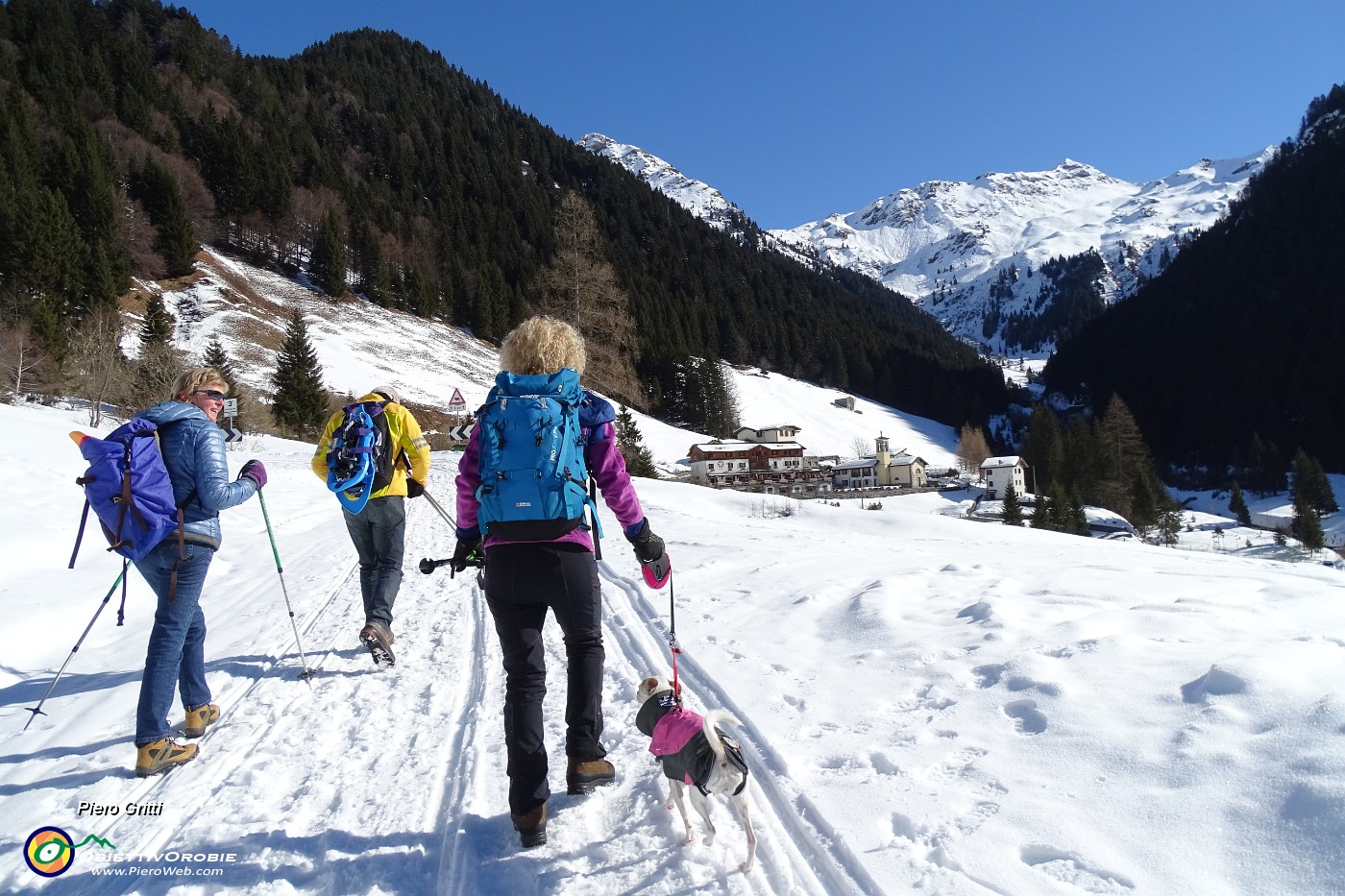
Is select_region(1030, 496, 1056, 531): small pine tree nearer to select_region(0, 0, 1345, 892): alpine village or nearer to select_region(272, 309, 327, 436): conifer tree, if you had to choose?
select_region(0, 0, 1345, 892): alpine village

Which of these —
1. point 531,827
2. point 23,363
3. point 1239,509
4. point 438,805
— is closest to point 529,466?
point 531,827

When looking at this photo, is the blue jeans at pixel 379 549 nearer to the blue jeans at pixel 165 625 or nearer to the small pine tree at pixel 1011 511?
the blue jeans at pixel 165 625

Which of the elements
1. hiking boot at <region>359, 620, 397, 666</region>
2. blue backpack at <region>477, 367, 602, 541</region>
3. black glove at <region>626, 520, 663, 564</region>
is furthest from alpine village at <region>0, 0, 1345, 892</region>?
hiking boot at <region>359, 620, 397, 666</region>

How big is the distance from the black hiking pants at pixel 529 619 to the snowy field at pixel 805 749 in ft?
1.10

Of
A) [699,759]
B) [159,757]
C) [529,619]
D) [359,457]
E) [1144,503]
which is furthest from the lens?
[1144,503]

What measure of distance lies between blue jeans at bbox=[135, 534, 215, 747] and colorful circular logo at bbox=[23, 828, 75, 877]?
21.2 inches

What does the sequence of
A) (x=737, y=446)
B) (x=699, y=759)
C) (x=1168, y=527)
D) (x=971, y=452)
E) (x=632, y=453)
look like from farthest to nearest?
(x=971, y=452) → (x=737, y=446) → (x=1168, y=527) → (x=632, y=453) → (x=699, y=759)

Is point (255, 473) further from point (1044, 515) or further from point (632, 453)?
point (1044, 515)

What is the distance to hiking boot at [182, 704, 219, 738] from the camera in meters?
3.54

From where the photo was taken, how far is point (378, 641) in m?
4.50

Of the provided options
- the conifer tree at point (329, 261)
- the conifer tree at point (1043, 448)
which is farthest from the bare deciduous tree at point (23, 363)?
the conifer tree at point (1043, 448)

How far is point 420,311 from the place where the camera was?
5881cm

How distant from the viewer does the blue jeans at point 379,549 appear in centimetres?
470

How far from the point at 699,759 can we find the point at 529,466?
122cm
